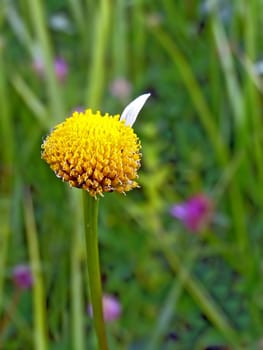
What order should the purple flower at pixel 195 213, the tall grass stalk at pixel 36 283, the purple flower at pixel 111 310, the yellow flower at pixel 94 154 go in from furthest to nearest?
the purple flower at pixel 195 213
the purple flower at pixel 111 310
the tall grass stalk at pixel 36 283
the yellow flower at pixel 94 154

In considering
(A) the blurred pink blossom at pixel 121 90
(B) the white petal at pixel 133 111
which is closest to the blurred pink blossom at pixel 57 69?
(A) the blurred pink blossom at pixel 121 90

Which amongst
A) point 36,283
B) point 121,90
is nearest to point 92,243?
point 36,283

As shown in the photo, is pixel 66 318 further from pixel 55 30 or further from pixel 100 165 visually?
pixel 55 30

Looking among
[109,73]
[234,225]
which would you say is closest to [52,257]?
[234,225]

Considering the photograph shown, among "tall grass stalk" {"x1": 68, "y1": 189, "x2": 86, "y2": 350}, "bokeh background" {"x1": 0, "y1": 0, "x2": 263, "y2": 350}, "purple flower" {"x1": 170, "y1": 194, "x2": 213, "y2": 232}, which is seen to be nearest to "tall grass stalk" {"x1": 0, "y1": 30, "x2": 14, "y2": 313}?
"bokeh background" {"x1": 0, "y1": 0, "x2": 263, "y2": 350}

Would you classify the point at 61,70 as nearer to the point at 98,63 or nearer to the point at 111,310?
the point at 98,63

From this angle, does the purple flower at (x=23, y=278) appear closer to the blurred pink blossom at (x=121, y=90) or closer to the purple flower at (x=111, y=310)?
the purple flower at (x=111, y=310)

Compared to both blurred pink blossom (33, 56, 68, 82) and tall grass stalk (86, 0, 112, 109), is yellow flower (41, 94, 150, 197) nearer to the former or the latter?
tall grass stalk (86, 0, 112, 109)
